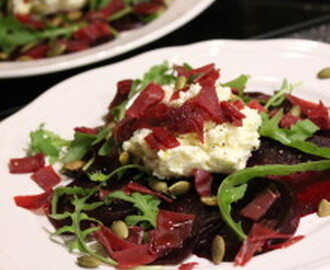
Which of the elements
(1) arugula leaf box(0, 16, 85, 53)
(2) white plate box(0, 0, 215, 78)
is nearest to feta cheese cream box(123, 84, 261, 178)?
(2) white plate box(0, 0, 215, 78)

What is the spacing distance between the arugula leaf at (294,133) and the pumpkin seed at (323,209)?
0.62 feet

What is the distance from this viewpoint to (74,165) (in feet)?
9.41

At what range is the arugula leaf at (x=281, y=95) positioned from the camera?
2.93 meters

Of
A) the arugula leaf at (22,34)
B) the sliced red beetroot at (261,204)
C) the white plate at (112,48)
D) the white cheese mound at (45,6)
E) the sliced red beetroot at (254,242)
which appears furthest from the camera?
the white cheese mound at (45,6)

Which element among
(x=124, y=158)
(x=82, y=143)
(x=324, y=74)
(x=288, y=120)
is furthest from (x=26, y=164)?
(x=324, y=74)

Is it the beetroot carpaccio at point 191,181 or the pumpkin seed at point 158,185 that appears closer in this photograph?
the beetroot carpaccio at point 191,181

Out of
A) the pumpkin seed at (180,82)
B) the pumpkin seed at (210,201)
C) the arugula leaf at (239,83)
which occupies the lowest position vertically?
the pumpkin seed at (210,201)

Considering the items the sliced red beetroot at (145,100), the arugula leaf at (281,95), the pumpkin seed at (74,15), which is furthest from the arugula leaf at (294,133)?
the pumpkin seed at (74,15)

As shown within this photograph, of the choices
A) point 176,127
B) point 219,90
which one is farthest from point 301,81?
point 176,127

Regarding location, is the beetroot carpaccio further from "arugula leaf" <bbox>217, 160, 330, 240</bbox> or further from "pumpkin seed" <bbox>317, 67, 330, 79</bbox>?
"pumpkin seed" <bbox>317, 67, 330, 79</bbox>

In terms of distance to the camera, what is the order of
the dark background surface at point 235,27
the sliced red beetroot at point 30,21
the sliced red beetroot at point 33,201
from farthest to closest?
the sliced red beetroot at point 30,21, the dark background surface at point 235,27, the sliced red beetroot at point 33,201

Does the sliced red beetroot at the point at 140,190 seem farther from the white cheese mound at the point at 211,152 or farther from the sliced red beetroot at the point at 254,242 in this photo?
the sliced red beetroot at the point at 254,242

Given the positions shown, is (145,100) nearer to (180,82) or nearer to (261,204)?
(180,82)

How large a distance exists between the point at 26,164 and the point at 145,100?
598mm
